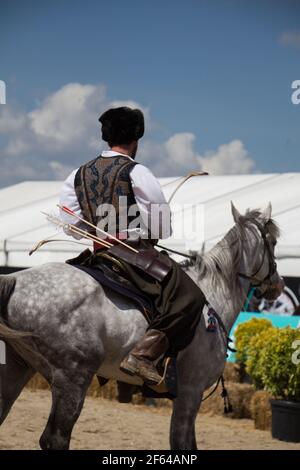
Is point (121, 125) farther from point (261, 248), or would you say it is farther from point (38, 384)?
point (38, 384)

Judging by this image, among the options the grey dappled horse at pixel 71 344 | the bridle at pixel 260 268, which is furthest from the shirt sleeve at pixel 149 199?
the bridle at pixel 260 268

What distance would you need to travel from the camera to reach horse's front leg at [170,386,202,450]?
564 centimetres

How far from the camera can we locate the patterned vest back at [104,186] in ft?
18.1

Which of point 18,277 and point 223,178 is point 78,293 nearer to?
point 18,277

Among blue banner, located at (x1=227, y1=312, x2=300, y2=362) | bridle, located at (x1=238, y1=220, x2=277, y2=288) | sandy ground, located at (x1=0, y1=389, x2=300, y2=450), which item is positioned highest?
bridle, located at (x1=238, y1=220, x2=277, y2=288)

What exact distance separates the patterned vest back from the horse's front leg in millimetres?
1236

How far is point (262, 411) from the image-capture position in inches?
384

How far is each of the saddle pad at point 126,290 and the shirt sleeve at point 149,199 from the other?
1.44ft

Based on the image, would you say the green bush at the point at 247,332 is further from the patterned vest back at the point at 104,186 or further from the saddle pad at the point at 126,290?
the patterned vest back at the point at 104,186

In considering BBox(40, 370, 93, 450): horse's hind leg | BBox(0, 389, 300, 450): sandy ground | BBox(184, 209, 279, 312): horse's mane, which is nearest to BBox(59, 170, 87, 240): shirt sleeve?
BBox(184, 209, 279, 312): horse's mane

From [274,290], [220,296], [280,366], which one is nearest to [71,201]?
[220,296]

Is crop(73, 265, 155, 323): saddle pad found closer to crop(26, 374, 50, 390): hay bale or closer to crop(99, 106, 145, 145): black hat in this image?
crop(99, 106, 145, 145): black hat

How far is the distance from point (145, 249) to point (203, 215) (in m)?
9.17

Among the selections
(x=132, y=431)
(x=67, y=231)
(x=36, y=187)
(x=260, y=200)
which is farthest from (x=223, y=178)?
(x=67, y=231)
